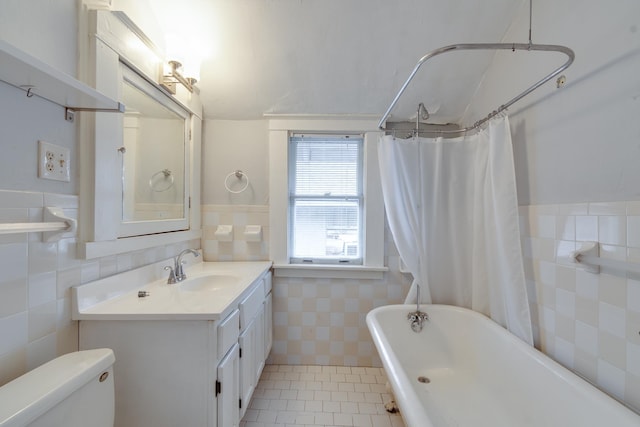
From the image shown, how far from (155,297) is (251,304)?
51cm

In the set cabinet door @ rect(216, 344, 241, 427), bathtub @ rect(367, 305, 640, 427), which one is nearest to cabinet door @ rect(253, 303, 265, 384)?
cabinet door @ rect(216, 344, 241, 427)

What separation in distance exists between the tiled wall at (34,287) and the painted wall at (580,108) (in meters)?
2.13

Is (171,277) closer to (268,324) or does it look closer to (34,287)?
(34,287)

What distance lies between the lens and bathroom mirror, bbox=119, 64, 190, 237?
4.61ft

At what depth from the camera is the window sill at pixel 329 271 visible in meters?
2.17

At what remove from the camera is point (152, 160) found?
5.32 ft

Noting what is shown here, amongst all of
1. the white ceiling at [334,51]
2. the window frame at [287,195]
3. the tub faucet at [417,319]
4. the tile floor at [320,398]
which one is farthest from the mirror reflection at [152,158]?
the tub faucet at [417,319]

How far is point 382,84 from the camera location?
196cm

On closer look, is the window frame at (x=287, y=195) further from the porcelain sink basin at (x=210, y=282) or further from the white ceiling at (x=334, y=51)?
the porcelain sink basin at (x=210, y=282)

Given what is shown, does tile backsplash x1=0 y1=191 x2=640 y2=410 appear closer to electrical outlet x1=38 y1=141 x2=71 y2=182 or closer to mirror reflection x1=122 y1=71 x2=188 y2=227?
electrical outlet x1=38 y1=141 x2=71 y2=182

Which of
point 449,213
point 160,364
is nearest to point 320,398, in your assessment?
point 160,364

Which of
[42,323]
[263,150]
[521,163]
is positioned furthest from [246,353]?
[521,163]

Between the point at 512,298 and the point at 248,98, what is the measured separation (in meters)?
2.17

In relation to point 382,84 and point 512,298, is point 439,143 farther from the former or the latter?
point 512,298
